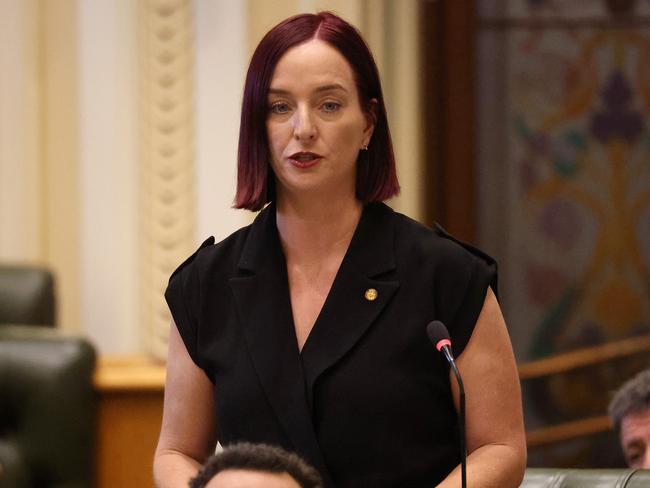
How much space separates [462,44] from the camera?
4012mm

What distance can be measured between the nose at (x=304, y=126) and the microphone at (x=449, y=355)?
288mm

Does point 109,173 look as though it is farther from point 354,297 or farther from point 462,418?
point 462,418

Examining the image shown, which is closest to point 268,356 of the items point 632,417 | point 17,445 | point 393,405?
point 393,405

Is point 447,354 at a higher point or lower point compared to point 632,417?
higher

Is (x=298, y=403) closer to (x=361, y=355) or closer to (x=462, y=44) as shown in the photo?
(x=361, y=355)

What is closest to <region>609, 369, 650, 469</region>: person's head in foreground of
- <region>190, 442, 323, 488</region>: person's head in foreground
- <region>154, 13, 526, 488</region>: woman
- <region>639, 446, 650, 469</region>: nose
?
<region>639, 446, 650, 469</region>: nose

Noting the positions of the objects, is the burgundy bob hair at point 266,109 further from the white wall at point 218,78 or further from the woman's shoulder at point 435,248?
the white wall at point 218,78

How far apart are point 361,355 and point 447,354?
19cm

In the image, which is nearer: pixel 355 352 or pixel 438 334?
pixel 438 334

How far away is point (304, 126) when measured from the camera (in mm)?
1745

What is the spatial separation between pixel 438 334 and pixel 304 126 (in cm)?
32

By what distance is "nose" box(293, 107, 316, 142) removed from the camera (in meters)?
1.74

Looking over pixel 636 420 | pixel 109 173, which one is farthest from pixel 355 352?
pixel 109 173

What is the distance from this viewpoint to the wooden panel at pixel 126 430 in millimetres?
3256
